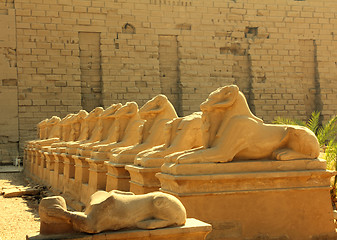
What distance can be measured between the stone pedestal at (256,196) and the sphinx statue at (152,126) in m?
1.50

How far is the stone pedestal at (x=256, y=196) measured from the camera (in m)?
4.16

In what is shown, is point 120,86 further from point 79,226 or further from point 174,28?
point 79,226

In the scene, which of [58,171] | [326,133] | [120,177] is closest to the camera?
[120,177]

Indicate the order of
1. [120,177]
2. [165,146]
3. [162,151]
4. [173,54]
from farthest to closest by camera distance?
[173,54] → [120,177] → [165,146] → [162,151]

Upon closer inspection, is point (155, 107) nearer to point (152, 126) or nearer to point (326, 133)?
point (152, 126)

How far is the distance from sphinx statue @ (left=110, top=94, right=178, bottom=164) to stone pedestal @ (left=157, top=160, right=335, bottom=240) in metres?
1.50

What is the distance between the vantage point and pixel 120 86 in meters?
16.5

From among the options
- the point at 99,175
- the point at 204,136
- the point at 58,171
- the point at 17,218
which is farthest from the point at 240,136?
the point at 58,171

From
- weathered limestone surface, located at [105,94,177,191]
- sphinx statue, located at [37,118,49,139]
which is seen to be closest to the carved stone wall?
sphinx statue, located at [37,118,49,139]

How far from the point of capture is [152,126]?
241 inches

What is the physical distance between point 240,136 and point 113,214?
5.45ft

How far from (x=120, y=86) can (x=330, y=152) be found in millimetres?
10581

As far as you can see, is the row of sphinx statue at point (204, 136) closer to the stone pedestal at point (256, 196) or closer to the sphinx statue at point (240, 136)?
the sphinx statue at point (240, 136)

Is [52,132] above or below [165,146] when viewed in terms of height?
below
